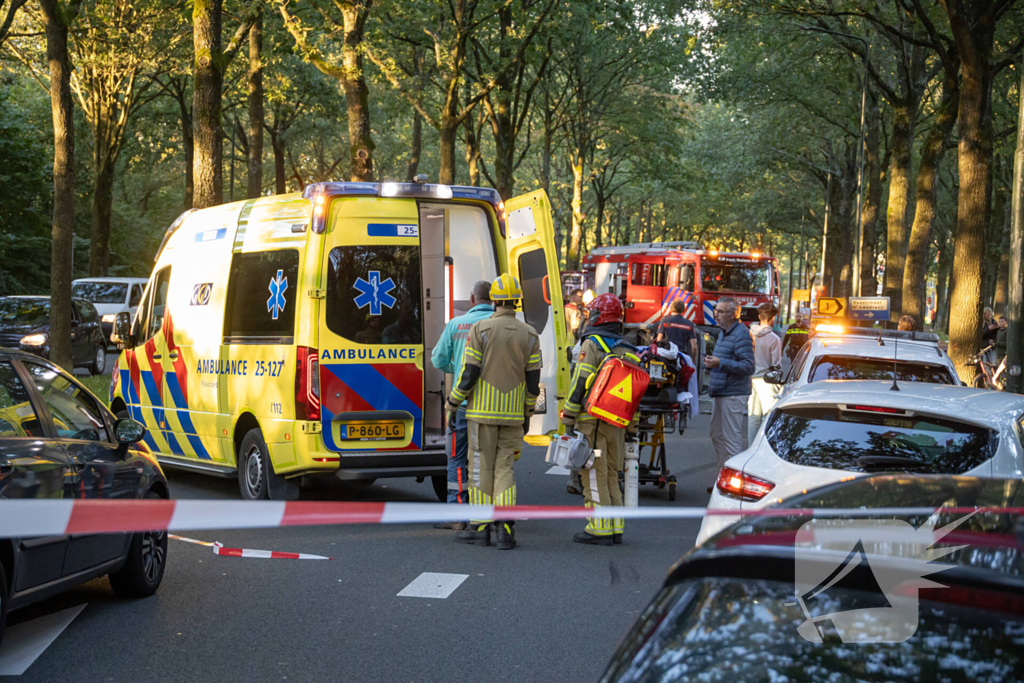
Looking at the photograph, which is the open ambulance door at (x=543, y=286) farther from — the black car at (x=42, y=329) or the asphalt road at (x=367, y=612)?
the black car at (x=42, y=329)

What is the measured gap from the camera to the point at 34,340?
72.9 feet

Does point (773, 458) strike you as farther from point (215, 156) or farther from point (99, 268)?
point (99, 268)

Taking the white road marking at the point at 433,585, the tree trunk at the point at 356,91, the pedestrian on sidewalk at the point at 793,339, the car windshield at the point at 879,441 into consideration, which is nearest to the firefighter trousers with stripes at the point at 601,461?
the white road marking at the point at 433,585

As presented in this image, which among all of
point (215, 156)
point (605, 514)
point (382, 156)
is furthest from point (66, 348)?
point (382, 156)

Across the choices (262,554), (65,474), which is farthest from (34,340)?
(65,474)

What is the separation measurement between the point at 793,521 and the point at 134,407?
955cm

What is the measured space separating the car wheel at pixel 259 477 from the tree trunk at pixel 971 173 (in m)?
10.3

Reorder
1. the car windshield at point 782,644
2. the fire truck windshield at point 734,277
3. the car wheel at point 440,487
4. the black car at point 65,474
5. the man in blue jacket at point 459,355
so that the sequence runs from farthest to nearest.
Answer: the fire truck windshield at point 734,277 → the car wheel at point 440,487 → the man in blue jacket at point 459,355 → the black car at point 65,474 → the car windshield at point 782,644

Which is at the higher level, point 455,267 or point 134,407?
point 455,267

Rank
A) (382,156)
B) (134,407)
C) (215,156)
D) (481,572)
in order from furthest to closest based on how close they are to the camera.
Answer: (382,156) < (215,156) < (134,407) < (481,572)

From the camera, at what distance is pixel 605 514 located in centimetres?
371

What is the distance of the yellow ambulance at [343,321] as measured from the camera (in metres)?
8.69

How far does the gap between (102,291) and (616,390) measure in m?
24.1

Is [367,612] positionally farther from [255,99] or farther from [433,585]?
[255,99]
